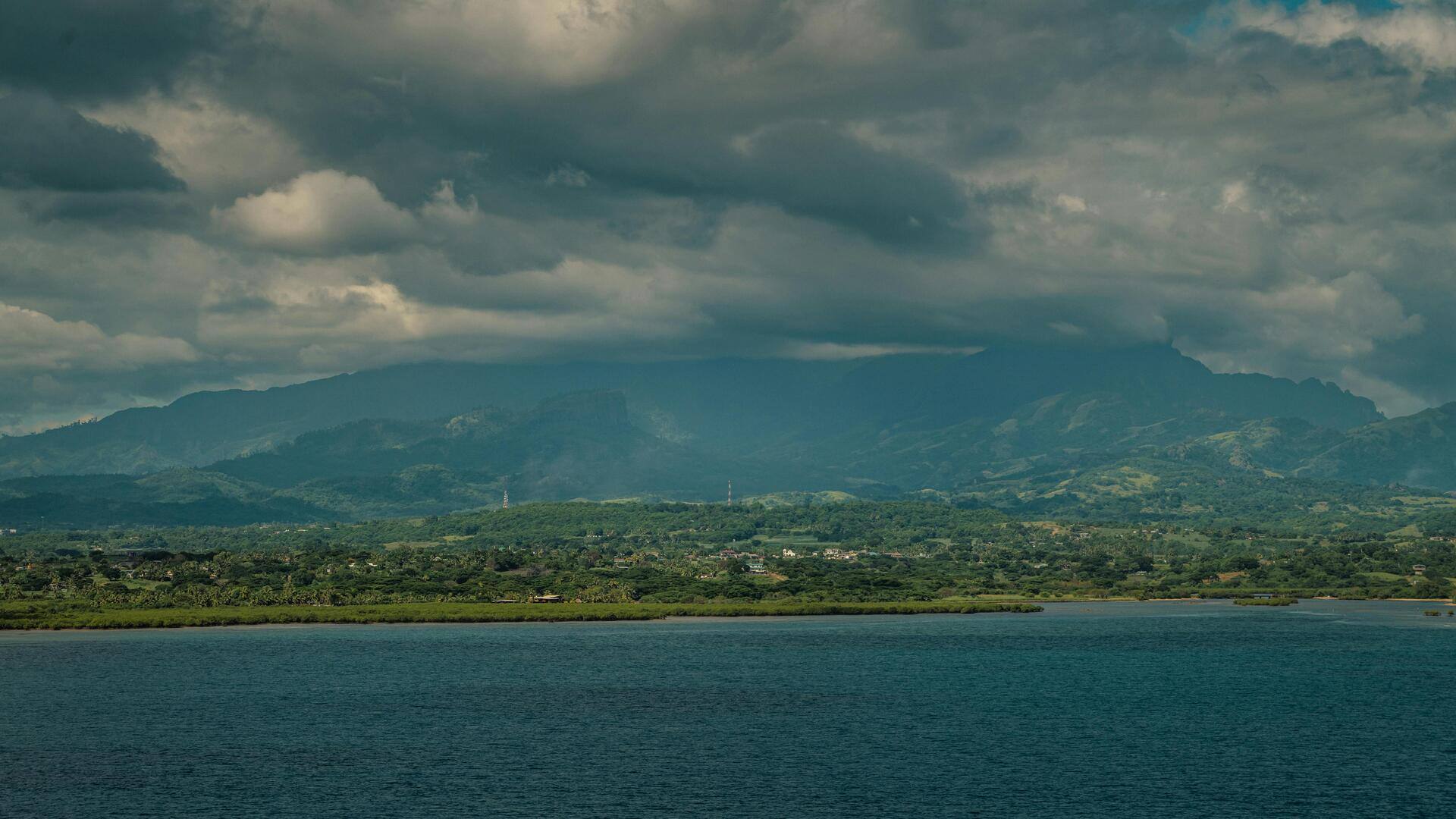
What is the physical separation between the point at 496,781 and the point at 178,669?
83.0 m

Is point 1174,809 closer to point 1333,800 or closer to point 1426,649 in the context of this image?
point 1333,800

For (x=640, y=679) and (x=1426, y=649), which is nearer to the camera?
(x=640, y=679)

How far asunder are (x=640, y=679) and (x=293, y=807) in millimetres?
67330

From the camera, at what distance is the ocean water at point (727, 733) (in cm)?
9056

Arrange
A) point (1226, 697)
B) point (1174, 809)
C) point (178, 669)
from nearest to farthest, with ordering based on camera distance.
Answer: point (1174, 809), point (1226, 697), point (178, 669)

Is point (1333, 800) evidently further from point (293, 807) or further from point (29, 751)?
point (29, 751)

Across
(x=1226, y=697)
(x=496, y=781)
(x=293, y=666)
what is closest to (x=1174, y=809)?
(x=496, y=781)

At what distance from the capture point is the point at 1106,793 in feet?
302

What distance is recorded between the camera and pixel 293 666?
166250mm

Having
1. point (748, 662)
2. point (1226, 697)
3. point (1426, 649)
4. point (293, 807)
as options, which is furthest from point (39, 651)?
point (1426, 649)

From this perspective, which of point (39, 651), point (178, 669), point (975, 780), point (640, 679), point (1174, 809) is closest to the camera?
point (1174, 809)

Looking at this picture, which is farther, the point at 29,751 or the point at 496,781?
the point at 29,751

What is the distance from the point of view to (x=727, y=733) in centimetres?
11625

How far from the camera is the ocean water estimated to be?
90.6 meters
